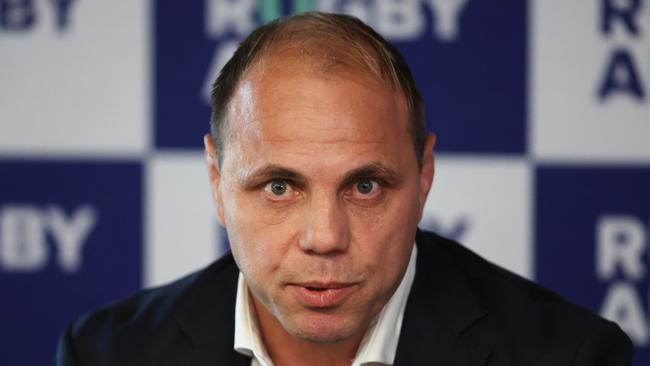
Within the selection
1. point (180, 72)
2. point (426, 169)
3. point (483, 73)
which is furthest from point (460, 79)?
point (426, 169)

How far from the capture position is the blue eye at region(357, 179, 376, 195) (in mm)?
1310

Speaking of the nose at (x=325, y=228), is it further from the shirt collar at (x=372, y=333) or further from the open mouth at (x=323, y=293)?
the shirt collar at (x=372, y=333)

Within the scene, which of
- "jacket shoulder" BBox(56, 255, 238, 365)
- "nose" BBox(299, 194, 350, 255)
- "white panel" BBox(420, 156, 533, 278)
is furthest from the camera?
"white panel" BBox(420, 156, 533, 278)

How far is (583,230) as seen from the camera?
2.23 m

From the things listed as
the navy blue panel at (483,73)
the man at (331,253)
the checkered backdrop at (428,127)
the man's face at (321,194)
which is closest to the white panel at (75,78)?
the checkered backdrop at (428,127)

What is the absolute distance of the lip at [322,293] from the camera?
1.28 metres

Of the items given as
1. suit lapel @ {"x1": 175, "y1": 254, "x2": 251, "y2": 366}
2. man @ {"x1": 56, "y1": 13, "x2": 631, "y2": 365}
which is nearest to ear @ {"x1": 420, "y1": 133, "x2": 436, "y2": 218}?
man @ {"x1": 56, "y1": 13, "x2": 631, "y2": 365}

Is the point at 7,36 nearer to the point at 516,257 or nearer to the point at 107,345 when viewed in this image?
the point at 107,345

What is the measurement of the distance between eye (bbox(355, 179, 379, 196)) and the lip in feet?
0.40

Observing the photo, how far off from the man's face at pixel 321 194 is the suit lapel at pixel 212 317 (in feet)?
0.70

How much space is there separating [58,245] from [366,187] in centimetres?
116

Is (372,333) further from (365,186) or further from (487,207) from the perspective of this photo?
(487,207)

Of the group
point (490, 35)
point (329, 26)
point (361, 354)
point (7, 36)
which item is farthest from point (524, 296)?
point (7, 36)

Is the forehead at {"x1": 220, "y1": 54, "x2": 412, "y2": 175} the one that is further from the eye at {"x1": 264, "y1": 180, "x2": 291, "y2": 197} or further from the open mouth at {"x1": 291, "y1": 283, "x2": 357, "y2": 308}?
the open mouth at {"x1": 291, "y1": 283, "x2": 357, "y2": 308}
